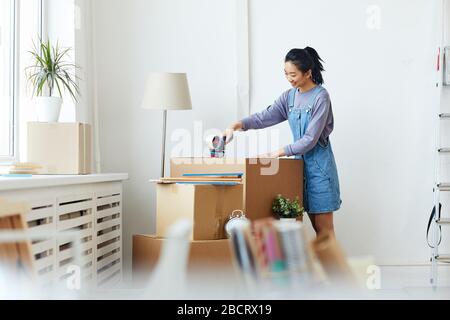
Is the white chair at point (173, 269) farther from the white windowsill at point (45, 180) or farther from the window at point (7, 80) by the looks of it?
the window at point (7, 80)

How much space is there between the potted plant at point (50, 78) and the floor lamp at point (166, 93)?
0.38 meters

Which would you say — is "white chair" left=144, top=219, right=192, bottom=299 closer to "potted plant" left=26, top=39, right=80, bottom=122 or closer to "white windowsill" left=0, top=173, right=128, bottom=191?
"white windowsill" left=0, top=173, right=128, bottom=191

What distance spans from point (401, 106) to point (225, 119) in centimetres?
104

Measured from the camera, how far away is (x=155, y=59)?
406cm

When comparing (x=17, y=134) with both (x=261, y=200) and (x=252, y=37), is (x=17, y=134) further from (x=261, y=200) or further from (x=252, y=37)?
(x=252, y=37)

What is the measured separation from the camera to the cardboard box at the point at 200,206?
2.62 m

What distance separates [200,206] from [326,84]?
1.69 m

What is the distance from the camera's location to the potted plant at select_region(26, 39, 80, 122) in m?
3.07

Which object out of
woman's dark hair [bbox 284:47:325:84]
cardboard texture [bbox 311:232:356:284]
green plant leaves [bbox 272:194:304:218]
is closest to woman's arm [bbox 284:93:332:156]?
woman's dark hair [bbox 284:47:325:84]

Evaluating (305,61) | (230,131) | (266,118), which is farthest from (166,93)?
Result: (305,61)

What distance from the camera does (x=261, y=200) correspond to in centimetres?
289

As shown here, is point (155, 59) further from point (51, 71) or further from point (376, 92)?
point (376, 92)

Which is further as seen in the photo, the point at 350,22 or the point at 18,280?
the point at 350,22

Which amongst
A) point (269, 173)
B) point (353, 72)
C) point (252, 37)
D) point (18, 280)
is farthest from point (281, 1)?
point (18, 280)
